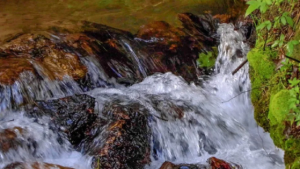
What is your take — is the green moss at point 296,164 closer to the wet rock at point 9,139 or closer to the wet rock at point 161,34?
the wet rock at point 9,139

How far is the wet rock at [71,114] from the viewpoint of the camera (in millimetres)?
3791

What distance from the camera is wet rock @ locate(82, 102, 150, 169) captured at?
3.43m

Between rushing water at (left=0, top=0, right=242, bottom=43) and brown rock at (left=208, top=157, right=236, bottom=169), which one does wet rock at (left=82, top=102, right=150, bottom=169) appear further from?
rushing water at (left=0, top=0, right=242, bottom=43)

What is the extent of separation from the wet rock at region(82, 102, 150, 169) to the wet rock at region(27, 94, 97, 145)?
14 centimetres

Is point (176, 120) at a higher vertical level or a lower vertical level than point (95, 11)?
lower

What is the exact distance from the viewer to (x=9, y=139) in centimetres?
350

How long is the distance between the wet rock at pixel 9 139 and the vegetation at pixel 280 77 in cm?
272

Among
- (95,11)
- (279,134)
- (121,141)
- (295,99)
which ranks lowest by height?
(121,141)

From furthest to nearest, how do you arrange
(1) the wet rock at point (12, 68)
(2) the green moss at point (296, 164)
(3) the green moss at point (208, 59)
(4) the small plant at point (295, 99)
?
(3) the green moss at point (208, 59)
(1) the wet rock at point (12, 68)
(2) the green moss at point (296, 164)
(4) the small plant at point (295, 99)

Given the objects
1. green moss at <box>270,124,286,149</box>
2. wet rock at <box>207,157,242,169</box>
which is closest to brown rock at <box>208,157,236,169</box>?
wet rock at <box>207,157,242,169</box>

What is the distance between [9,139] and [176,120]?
2.01m

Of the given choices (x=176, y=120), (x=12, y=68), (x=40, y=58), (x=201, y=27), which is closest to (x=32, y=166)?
(x=12, y=68)

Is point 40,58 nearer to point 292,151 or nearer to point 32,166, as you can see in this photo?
point 32,166

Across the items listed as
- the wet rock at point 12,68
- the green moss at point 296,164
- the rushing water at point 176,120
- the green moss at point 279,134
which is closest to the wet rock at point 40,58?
the wet rock at point 12,68
